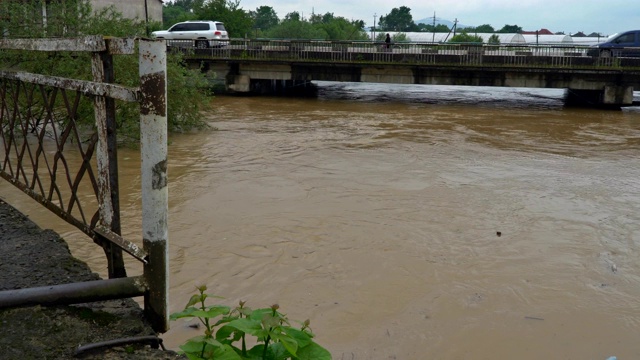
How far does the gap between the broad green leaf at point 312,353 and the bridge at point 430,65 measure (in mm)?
19443

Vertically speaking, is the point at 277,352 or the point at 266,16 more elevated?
the point at 266,16

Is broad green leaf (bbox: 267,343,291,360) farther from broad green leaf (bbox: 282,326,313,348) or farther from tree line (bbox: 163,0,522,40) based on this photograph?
tree line (bbox: 163,0,522,40)

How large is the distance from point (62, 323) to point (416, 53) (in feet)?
73.3

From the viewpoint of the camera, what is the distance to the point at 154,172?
8.71ft

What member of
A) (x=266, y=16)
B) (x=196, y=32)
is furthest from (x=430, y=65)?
(x=266, y=16)

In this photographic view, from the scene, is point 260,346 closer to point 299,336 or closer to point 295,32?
point 299,336

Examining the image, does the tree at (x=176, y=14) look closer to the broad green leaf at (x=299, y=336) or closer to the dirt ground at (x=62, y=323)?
the dirt ground at (x=62, y=323)

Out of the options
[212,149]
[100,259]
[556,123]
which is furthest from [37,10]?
[556,123]

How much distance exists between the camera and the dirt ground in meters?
2.44

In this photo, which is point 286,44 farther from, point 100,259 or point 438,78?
point 100,259

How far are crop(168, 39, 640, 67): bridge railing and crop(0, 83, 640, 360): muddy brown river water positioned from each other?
7.77 m

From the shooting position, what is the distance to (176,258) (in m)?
6.82

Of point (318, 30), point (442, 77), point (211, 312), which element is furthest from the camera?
point (318, 30)

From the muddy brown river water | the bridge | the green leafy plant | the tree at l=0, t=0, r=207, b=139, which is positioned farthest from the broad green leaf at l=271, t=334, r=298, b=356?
the bridge
